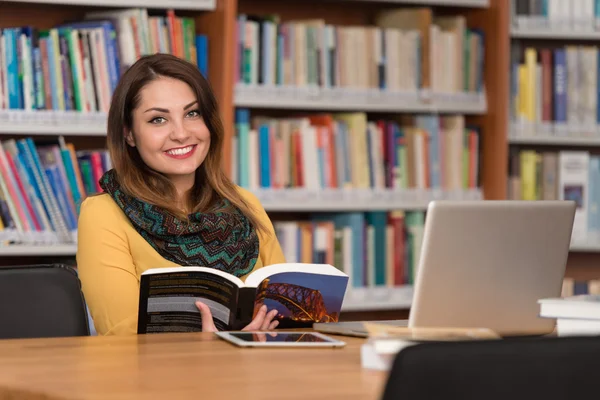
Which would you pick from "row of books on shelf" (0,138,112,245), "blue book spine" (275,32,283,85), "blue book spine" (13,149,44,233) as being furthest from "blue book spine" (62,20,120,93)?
"blue book spine" (275,32,283,85)

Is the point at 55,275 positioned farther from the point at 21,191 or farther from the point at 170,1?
the point at 170,1

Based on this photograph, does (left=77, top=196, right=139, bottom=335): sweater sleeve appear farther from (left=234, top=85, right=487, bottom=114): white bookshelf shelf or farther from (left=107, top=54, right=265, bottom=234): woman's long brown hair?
(left=234, top=85, right=487, bottom=114): white bookshelf shelf

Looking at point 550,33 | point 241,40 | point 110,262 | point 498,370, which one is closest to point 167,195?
point 110,262

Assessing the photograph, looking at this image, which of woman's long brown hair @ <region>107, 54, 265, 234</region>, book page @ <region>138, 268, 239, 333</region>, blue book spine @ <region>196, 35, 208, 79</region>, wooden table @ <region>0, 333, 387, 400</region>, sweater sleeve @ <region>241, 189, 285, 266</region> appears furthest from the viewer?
blue book spine @ <region>196, 35, 208, 79</region>

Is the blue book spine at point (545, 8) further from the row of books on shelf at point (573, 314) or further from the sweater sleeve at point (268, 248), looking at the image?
the row of books on shelf at point (573, 314)

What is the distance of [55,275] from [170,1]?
5.20ft

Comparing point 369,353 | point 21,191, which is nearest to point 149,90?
point 21,191

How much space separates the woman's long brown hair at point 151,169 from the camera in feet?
7.47

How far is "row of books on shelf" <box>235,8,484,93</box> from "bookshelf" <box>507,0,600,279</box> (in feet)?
0.62

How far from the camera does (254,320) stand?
1807 millimetres

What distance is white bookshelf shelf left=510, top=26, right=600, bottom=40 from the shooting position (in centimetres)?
379

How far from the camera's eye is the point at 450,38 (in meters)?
3.74

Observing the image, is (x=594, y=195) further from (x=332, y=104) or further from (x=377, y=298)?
(x=332, y=104)

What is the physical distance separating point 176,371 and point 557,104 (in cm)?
288
